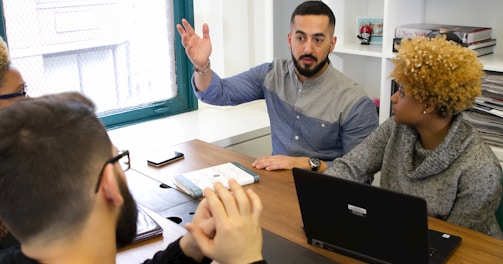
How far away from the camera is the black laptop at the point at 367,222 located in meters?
1.33

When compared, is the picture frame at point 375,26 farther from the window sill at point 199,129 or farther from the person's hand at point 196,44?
the person's hand at point 196,44

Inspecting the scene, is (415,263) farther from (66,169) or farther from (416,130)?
(66,169)

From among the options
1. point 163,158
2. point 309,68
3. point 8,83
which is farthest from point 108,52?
point 8,83

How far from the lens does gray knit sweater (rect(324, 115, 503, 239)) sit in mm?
1688

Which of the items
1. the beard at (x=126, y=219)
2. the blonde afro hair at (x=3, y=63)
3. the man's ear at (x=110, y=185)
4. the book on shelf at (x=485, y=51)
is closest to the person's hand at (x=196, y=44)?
the blonde afro hair at (x=3, y=63)

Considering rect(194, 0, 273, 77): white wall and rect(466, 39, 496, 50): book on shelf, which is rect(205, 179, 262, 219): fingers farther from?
rect(194, 0, 273, 77): white wall

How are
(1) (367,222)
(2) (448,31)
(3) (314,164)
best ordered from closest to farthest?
(1) (367,222) → (3) (314,164) → (2) (448,31)

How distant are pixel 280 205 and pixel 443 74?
25.4 inches

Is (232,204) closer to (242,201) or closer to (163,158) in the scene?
(242,201)

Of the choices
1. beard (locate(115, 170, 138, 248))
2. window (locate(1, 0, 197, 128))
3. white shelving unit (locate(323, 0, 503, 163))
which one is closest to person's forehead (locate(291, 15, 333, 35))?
white shelving unit (locate(323, 0, 503, 163))

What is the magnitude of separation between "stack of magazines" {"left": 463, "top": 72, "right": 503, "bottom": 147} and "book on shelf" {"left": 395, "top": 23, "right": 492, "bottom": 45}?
0.62ft

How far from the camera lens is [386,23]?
8.68ft

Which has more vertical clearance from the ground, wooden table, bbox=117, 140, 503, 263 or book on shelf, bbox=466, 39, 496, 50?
book on shelf, bbox=466, 39, 496, 50

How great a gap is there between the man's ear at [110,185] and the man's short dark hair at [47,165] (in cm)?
1
